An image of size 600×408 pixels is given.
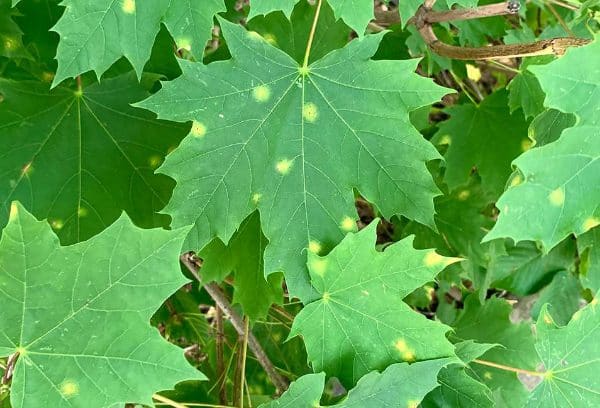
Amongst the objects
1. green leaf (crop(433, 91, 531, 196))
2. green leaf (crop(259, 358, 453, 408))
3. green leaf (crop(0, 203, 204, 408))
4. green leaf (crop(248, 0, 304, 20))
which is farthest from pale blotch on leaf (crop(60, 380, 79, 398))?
green leaf (crop(433, 91, 531, 196))

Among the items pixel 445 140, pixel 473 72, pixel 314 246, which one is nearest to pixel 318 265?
pixel 314 246

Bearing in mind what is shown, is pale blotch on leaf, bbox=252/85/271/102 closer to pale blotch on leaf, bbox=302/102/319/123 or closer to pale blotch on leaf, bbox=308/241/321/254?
pale blotch on leaf, bbox=302/102/319/123

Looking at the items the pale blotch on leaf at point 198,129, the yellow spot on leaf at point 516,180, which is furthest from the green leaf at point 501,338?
the pale blotch on leaf at point 198,129

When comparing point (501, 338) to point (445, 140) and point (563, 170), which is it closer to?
point (445, 140)

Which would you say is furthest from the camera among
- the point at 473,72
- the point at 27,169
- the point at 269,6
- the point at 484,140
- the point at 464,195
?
the point at 473,72

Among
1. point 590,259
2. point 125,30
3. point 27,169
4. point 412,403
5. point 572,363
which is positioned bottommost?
point 590,259

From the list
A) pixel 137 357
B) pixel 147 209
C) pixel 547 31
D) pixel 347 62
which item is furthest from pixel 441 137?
pixel 137 357

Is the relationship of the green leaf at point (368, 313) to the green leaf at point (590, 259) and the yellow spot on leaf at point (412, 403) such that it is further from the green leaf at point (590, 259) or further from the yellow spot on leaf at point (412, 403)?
the green leaf at point (590, 259)

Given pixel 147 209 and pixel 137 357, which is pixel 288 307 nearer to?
pixel 147 209
